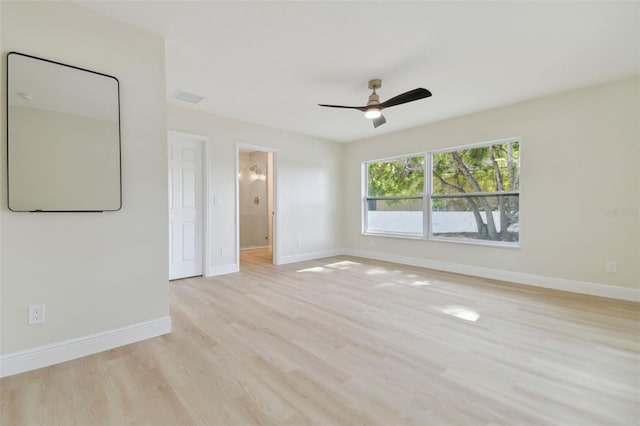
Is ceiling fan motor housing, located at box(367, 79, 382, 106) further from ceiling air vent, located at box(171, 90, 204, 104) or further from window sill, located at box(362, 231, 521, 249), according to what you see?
window sill, located at box(362, 231, 521, 249)

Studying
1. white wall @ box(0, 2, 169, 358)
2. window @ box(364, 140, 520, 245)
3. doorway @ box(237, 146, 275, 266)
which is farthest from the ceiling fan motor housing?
doorway @ box(237, 146, 275, 266)

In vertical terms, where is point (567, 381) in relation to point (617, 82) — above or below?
below

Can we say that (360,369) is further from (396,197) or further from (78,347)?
(396,197)

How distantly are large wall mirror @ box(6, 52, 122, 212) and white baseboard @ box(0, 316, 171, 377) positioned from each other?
3.13ft

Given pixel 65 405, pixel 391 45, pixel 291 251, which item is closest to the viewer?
pixel 65 405

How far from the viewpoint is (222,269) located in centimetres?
446

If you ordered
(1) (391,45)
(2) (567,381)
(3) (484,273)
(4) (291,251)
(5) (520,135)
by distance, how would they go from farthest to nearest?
(4) (291,251), (3) (484,273), (5) (520,135), (1) (391,45), (2) (567,381)

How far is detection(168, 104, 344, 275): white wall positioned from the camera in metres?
4.37

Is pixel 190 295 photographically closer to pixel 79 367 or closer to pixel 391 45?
pixel 79 367

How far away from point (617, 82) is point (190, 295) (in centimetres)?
567

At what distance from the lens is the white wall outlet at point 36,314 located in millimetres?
1855

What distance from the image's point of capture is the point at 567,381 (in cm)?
171

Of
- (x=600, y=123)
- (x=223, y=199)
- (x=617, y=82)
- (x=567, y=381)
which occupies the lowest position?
(x=567, y=381)

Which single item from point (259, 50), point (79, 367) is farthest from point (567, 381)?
point (259, 50)
